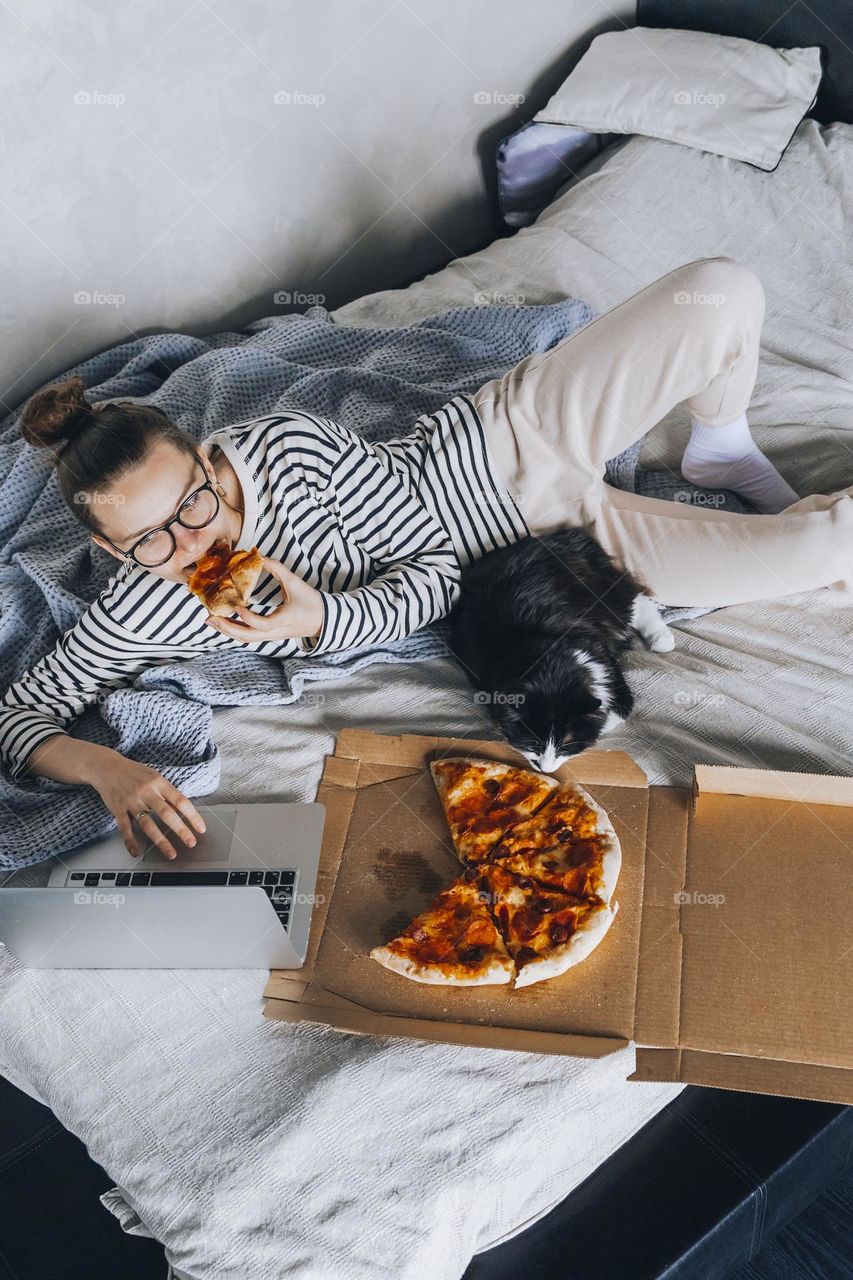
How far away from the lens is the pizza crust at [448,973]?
1258 mm

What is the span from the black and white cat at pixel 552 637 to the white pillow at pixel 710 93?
52.6 inches

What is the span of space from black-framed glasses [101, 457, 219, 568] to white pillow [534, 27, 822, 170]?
172 centimetres

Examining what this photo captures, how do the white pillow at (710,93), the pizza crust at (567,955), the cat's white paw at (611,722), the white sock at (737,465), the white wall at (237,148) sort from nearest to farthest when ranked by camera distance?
the pizza crust at (567,955) < the cat's white paw at (611,722) < the white sock at (737,465) < the white wall at (237,148) < the white pillow at (710,93)

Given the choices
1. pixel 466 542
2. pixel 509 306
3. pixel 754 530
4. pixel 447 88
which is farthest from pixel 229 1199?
pixel 447 88

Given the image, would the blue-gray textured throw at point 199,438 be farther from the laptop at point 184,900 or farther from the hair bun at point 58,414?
the hair bun at point 58,414

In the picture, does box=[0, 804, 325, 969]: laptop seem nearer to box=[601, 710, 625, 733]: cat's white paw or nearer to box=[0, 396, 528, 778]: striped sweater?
box=[0, 396, 528, 778]: striped sweater

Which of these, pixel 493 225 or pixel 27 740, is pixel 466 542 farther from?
pixel 493 225

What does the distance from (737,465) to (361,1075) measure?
1.24 m

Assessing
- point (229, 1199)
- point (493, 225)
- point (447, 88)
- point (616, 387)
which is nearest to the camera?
point (229, 1199)

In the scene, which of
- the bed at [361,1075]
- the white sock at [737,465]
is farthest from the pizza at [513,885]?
the white sock at [737,465]

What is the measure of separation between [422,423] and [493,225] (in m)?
1.42

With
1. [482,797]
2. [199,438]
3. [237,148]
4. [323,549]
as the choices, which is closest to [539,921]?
[482,797]

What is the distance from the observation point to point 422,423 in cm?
185

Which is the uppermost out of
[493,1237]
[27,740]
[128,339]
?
[128,339]
